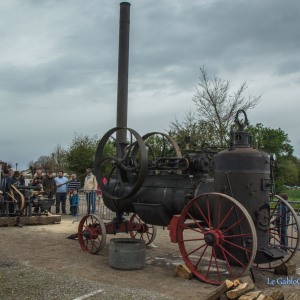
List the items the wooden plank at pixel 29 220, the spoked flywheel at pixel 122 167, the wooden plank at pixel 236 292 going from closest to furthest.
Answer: the wooden plank at pixel 236 292
the spoked flywheel at pixel 122 167
the wooden plank at pixel 29 220

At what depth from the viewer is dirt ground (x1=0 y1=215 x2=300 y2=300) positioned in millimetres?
5195

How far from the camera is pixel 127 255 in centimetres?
646

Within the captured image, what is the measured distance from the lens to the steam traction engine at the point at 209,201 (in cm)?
566

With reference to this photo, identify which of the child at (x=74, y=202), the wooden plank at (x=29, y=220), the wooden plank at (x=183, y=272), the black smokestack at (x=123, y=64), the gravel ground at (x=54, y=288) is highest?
the black smokestack at (x=123, y=64)

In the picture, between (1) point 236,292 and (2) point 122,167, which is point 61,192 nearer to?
(2) point 122,167

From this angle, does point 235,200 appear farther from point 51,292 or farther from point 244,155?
point 51,292

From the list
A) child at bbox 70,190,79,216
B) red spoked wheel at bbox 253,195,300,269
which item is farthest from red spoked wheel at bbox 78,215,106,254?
child at bbox 70,190,79,216

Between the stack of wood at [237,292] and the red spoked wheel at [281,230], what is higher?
the red spoked wheel at [281,230]

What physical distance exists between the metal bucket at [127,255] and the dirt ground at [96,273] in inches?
3.8

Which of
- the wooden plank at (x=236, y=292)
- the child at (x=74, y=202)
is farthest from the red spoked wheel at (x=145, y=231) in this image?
the child at (x=74, y=202)

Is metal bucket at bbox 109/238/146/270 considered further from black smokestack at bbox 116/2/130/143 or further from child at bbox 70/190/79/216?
child at bbox 70/190/79/216

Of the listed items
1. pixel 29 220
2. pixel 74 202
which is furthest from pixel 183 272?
pixel 74 202

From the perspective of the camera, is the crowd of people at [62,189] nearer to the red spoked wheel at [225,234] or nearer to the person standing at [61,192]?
the person standing at [61,192]

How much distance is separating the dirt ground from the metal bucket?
10 centimetres
